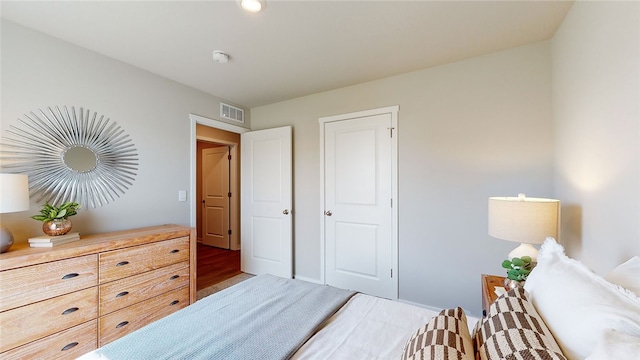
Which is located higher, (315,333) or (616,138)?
(616,138)

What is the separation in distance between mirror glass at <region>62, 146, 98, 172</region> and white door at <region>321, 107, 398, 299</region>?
2.19 meters

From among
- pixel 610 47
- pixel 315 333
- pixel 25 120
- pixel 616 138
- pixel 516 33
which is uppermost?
pixel 516 33

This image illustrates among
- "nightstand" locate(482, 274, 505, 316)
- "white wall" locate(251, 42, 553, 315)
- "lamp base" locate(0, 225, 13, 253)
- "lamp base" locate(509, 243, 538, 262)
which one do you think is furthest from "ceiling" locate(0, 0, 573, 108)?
"nightstand" locate(482, 274, 505, 316)

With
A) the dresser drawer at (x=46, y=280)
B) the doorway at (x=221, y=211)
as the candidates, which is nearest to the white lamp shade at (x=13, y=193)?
the dresser drawer at (x=46, y=280)

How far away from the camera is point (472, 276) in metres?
2.25

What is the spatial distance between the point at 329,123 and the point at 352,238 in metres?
1.38

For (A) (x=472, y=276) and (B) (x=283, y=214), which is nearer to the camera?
(A) (x=472, y=276)

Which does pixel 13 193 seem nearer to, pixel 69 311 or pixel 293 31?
pixel 69 311

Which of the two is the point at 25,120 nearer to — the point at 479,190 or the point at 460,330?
the point at 460,330

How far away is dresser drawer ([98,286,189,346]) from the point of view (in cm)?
180

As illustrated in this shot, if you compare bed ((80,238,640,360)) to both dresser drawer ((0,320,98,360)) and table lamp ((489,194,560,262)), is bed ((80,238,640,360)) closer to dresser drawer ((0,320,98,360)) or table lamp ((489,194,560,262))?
table lamp ((489,194,560,262))

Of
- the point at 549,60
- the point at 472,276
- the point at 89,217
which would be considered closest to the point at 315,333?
the point at 472,276

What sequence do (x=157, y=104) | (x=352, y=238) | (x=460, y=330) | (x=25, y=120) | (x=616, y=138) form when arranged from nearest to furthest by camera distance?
(x=460, y=330)
(x=616, y=138)
(x=25, y=120)
(x=157, y=104)
(x=352, y=238)

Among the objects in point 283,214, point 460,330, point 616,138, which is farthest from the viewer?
point 283,214
